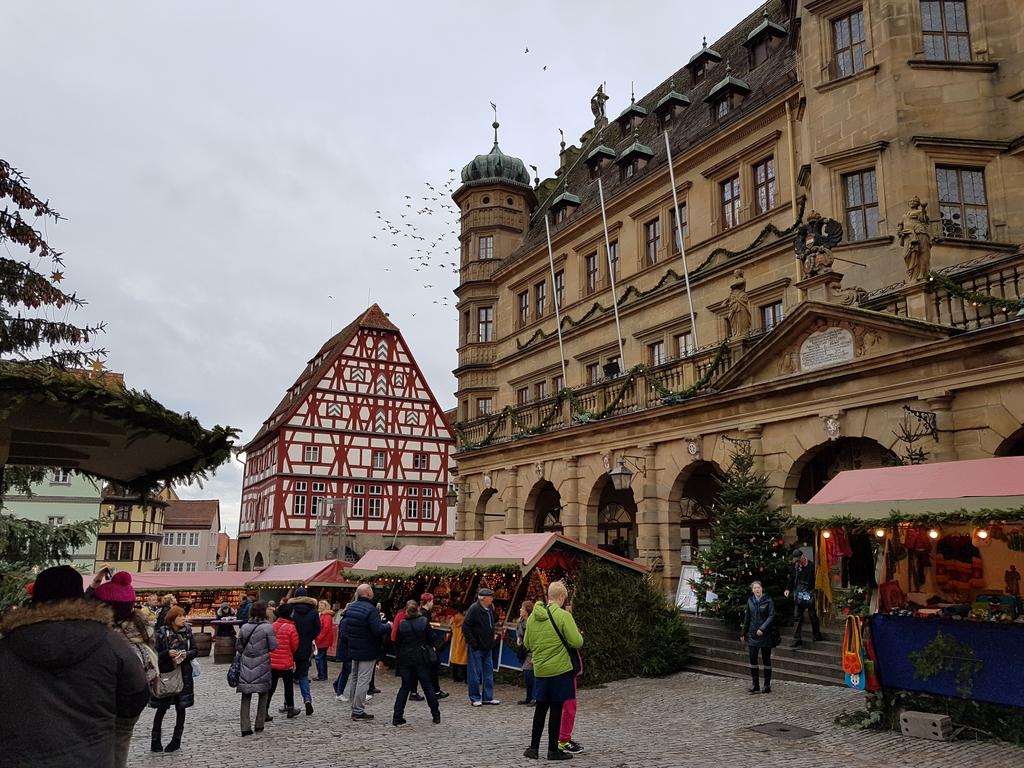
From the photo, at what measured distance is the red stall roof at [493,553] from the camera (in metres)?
15.6

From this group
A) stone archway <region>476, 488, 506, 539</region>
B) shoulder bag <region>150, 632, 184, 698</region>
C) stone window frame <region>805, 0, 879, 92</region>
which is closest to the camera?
shoulder bag <region>150, 632, 184, 698</region>

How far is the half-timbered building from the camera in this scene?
46.1 metres

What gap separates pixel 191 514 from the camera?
242 feet

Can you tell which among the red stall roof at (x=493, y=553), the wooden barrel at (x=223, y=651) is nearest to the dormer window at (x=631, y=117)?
the red stall roof at (x=493, y=553)

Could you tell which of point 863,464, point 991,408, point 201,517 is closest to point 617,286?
point 863,464

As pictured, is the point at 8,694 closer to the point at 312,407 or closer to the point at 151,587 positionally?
the point at 151,587

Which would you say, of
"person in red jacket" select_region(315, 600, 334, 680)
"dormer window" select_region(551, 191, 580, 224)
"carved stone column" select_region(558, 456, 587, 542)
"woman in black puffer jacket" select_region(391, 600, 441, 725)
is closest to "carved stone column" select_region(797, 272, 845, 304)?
"carved stone column" select_region(558, 456, 587, 542)

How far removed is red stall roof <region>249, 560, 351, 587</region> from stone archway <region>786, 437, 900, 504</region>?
45.3 ft

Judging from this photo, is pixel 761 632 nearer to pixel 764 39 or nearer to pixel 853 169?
pixel 853 169

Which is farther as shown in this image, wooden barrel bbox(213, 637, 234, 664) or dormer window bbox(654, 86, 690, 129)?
dormer window bbox(654, 86, 690, 129)

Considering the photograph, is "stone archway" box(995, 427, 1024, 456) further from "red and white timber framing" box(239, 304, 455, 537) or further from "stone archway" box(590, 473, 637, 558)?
"red and white timber framing" box(239, 304, 455, 537)

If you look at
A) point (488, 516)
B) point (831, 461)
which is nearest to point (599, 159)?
point (488, 516)

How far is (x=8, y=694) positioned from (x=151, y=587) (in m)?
25.7

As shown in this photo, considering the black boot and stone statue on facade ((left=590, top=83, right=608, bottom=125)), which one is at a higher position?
stone statue on facade ((left=590, top=83, right=608, bottom=125))
